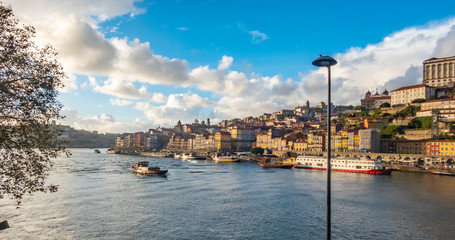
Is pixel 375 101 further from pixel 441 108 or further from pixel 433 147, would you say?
pixel 433 147

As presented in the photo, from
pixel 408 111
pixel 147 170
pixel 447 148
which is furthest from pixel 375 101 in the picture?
pixel 147 170

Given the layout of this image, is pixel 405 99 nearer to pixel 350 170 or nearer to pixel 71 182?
pixel 350 170

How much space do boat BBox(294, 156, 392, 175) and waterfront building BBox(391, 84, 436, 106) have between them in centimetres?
4039

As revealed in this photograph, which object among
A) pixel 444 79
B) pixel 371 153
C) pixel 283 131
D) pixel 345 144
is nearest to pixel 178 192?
pixel 371 153

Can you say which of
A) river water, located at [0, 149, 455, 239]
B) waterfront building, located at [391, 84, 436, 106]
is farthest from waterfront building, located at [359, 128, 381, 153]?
river water, located at [0, 149, 455, 239]

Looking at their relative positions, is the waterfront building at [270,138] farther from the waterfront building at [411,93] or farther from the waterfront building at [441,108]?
the waterfront building at [441,108]

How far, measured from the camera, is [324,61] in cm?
764

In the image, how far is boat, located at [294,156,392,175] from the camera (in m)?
47.0

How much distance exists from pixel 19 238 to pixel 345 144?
6457 cm

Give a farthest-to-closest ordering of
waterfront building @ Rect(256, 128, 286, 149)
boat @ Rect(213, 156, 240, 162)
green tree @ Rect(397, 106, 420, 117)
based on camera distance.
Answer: waterfront building @ Rect(256, 128, 286, 149)
boat @ Rect(213, 156, 240, 162)
green tree @ Rect(397, 106, 420, 117)

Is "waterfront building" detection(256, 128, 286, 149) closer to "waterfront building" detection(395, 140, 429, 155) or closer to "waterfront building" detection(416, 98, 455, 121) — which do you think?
"waterfront building" detection(395, 140, 429, 155)

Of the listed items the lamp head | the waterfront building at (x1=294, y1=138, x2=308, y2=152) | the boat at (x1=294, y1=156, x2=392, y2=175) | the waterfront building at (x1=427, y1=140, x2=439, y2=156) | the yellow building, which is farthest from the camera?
the waterfront building at (x1=294, y1=138, x2=308, y2=152)

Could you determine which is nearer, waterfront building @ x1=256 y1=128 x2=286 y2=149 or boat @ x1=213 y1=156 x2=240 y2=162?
boat @ x1=213 y1=156 x2=240 y2=162

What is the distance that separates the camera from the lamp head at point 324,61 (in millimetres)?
7532
